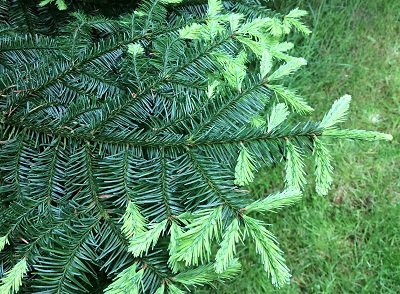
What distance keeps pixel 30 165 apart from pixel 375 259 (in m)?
1.65

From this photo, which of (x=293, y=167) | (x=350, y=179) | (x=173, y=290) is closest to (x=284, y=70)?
(x=293, y=167)

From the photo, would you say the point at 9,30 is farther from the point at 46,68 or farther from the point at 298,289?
the point at 298,289

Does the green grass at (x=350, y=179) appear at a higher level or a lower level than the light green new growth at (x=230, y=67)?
lower

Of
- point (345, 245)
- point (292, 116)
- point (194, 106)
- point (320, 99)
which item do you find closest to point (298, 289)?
point (345, 245)

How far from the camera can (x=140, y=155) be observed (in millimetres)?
1201

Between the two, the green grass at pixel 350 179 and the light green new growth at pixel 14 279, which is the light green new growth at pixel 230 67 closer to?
the light green new growth at pixel 14 279

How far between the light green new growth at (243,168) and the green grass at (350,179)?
43.5 inches

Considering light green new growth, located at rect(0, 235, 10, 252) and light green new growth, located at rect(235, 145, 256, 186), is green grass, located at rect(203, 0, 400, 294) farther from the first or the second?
light green new growth, located at rect(0, 235, 10, 252)

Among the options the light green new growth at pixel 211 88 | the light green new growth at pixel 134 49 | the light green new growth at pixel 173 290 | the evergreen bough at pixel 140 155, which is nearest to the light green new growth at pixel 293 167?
the evergreen bough at pixel 140 155

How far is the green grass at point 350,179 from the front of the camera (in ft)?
6.86

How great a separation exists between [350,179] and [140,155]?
1450 millimetres

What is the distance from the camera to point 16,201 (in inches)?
45.6

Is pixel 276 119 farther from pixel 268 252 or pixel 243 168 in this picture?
pixel 268 252

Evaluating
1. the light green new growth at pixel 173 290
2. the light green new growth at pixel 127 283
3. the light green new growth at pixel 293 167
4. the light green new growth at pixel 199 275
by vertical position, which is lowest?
the light green new growth at pixel 199 275
